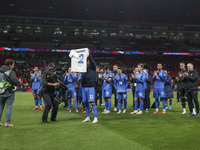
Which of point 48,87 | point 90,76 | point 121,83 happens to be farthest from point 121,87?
point 48,87

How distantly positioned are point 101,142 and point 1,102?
406 centimetres

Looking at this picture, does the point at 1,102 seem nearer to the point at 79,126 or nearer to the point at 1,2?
the point at 79,126

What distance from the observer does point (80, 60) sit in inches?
354

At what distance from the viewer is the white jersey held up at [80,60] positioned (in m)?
8.75

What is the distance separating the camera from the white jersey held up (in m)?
8.75

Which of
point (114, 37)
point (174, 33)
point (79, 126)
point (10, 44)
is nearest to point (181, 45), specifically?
point (174, 33)

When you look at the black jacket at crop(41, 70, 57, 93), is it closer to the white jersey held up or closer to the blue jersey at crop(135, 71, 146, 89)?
the white jersey held up

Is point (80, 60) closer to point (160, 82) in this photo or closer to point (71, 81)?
point (71, 81)

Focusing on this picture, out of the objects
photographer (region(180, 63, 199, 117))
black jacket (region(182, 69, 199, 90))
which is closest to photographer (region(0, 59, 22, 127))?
photographer (region(180, 63, 199, 117))

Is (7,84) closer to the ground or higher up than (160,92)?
higher up

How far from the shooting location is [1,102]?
8.18m

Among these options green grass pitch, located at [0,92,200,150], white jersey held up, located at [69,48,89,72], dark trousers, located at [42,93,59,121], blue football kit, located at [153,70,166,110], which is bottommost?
green grass pitch, located at [0,92,200,150]

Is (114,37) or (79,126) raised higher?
(114,37)

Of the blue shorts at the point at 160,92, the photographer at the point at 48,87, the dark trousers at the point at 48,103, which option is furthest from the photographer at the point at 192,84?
the dark trousers at the point at 48,103
